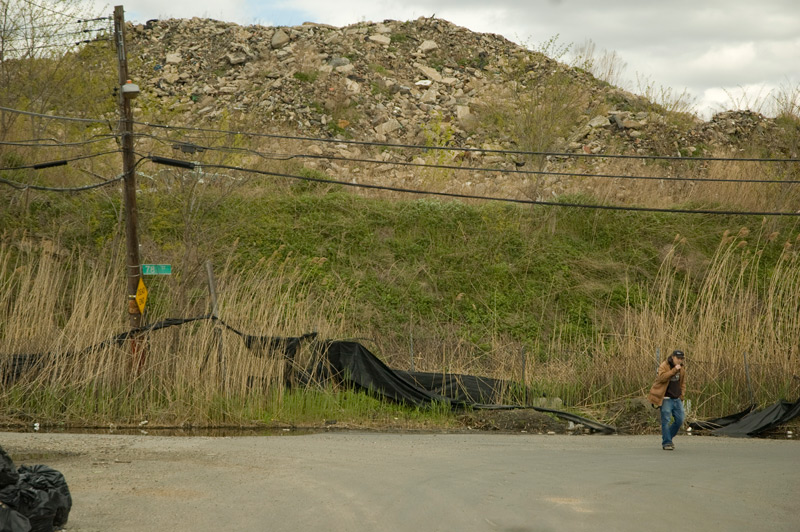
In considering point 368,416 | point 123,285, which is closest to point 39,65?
point 123,285

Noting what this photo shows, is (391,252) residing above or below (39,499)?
above

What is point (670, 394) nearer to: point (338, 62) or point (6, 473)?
point (6, 473)

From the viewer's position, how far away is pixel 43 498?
6.95 metres

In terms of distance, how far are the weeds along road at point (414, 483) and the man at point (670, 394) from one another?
38 cm

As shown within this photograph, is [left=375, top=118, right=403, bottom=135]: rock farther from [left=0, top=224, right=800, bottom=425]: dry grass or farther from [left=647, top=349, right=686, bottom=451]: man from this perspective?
[left=647, top=349, right=686, bottom=451]: man

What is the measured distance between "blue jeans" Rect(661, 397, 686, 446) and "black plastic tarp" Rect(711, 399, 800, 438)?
334 centimetres

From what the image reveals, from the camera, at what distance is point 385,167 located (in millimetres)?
31859

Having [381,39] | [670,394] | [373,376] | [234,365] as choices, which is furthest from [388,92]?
[670,394]

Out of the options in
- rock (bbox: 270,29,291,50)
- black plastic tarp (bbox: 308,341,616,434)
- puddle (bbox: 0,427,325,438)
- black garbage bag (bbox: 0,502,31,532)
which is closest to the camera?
black garbage bag (bbox: 0,502,31,532)

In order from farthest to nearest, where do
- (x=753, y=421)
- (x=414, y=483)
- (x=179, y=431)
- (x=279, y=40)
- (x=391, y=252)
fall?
(x=279, y=40) → (x=391, y=252) → (x=753, y=421) → (x=179, y=431) → (x=414, y=483)

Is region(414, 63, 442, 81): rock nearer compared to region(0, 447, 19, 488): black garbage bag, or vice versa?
region(0, 447, 19, 488): black garbage bag

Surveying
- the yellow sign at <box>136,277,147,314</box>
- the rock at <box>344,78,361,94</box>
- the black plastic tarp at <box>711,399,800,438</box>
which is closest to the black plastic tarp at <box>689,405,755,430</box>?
the black plastic tarp at <box>711,399,800,438</box>

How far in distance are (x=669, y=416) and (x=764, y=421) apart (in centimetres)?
415

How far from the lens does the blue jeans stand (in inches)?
522
